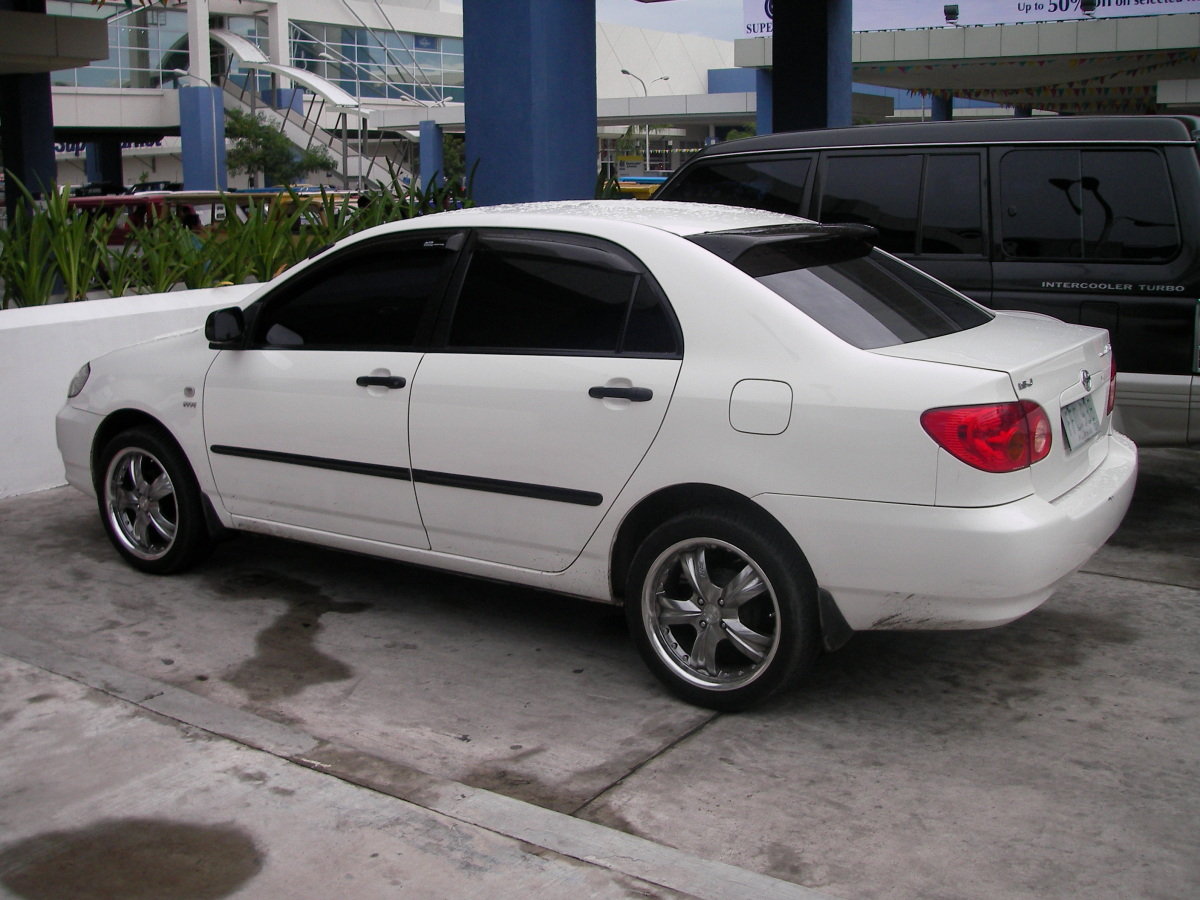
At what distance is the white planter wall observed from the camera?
762cm

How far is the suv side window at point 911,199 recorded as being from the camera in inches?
271

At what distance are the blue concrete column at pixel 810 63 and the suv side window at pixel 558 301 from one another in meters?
12.6

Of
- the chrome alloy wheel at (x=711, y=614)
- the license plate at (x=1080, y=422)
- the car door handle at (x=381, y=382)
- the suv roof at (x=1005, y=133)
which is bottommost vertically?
the chrome alloy wheel at (x=711, y=614)

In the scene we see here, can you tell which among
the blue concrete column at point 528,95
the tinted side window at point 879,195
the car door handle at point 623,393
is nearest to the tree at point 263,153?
the blue concrete column at point 528,95

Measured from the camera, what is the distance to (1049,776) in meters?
4.11

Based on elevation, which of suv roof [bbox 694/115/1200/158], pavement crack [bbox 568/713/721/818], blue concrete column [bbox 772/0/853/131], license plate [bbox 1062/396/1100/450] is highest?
blue concrete column [bbox 772/0/853/131]

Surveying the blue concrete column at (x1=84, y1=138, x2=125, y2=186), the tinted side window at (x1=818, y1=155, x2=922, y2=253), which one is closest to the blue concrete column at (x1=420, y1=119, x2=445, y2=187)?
the blue concrete column at (x1=84, y1=138, x2=125, y2=186)

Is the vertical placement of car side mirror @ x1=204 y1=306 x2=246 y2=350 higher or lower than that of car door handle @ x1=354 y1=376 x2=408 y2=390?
higher

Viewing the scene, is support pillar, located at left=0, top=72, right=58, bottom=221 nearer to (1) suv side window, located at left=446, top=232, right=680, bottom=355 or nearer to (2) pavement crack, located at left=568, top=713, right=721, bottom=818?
(1) suv side window, located at left=446, top=232, right=680, bottom=355


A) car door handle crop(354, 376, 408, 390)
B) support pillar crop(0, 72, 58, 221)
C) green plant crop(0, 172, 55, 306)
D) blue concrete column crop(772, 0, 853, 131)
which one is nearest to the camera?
car door handle crop(354, 376, 408, 390)

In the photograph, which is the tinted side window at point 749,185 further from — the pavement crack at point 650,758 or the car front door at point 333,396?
the pavement crack at point 650,758

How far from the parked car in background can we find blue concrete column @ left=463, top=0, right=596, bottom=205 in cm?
412

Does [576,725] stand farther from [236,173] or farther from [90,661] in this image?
[236,173]

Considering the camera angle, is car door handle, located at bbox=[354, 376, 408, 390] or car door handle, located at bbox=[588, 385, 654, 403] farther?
car door handle, located at bbox=[354, 376, 408, 390]
